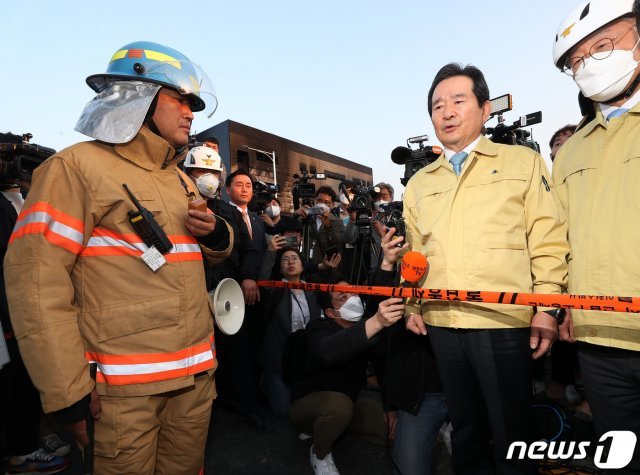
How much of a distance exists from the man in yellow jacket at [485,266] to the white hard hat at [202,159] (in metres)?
2.97

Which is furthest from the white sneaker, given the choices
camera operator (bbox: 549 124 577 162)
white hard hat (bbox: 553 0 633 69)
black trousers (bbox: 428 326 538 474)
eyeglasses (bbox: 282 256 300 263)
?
camera operator (bbox: 549 124 577 162)

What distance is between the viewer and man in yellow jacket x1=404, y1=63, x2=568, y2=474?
5.88 feet

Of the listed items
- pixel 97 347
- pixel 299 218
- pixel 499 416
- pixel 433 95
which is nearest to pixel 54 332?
pixel 97 347

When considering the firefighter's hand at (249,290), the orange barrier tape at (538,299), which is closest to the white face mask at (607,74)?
the orange barrier tape at (538,299)

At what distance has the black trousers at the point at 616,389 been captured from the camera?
159 centimetres

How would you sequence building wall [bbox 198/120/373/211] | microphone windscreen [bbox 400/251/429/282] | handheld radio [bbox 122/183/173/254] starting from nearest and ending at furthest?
handheld radio [bbox 122/183/173/254] < microphone windscreen [bbox 400/251/429/282] < building wall [bbox 198/120/373/211]

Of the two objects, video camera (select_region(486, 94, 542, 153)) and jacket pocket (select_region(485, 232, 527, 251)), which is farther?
video camera (select_region(486, 94, 542, 153))

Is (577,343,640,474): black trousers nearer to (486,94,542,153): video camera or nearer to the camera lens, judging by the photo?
the camera lens

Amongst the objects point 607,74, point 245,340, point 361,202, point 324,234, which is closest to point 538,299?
point 607,74

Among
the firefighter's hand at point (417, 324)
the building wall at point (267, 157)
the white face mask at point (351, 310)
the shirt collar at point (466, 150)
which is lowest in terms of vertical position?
the white face mask at point (351, 310)

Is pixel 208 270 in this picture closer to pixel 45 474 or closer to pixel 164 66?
pixel 164 66

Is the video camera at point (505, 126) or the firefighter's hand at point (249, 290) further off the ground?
the video camera at point (505, 126)

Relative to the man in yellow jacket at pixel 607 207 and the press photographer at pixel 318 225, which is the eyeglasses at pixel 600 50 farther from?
the press photographer at pixel 318 225

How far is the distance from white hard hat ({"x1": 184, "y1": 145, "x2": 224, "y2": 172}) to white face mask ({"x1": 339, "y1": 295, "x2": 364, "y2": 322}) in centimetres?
233
